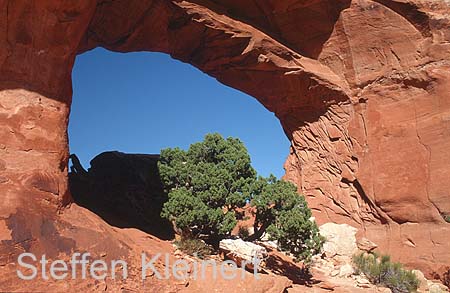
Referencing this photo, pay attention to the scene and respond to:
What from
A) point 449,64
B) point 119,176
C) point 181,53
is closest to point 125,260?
point 119,176

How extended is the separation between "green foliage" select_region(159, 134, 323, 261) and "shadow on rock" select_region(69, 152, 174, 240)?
133 centimetres

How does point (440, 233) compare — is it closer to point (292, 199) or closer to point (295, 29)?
point (292, 199)

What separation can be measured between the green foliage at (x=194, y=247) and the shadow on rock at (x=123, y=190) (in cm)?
140

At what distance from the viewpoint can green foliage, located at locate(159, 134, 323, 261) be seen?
1138 centimetres

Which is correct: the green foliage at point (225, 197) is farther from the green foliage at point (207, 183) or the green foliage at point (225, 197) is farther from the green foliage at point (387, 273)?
the green foliage at point (387, 273)

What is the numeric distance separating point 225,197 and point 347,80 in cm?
727

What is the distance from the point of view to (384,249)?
14555 mm

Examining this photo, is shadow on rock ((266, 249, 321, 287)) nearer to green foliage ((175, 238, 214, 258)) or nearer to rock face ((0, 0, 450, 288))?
green foliage ((175, 238, 214, 258))

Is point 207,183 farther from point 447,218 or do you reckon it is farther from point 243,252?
point 447,218

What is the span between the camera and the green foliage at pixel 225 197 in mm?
11383

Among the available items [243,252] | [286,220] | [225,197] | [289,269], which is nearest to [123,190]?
[225,197]

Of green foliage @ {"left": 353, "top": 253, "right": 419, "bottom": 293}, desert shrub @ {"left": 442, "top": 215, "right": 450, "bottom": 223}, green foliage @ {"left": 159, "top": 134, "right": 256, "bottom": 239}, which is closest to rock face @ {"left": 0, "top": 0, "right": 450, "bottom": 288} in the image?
desert shrub @ {"left": 442, "top": 215, "right": 450, "bottom": 223}

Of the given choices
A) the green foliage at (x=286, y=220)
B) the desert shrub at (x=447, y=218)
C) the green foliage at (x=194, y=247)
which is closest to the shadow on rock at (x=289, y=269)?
the green foliage at (x=286, y=220)

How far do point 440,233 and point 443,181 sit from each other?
162 cm
